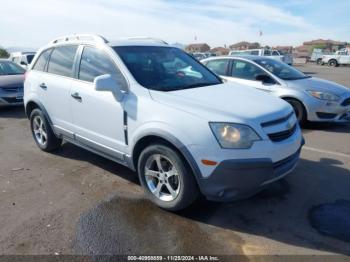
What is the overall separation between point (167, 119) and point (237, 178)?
891 millimetres

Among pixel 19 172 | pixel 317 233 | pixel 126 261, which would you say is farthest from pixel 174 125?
pixel 19 172

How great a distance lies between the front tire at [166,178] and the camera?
11.0 ft

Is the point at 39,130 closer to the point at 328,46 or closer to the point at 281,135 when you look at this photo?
the point at 281,135

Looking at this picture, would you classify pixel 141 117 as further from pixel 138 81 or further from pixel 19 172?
pixel 19 172

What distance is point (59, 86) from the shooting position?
15.7ft

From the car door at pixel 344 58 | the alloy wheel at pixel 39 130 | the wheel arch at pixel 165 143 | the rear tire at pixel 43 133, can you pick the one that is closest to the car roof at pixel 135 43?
the wheel arch at pixel 165 143

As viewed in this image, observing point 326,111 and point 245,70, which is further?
point 245,70

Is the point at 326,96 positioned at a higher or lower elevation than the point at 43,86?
lower

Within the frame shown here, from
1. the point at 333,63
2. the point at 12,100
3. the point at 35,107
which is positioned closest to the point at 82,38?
the point at 35,107

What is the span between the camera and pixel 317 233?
3244mm

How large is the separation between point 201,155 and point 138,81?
1.23m

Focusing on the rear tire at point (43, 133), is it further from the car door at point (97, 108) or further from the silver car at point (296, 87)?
the silver car at point (296, 87)

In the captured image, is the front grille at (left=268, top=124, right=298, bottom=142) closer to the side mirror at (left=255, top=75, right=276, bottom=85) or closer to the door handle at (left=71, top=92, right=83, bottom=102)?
the door handle at (left=71, top=92, right=83, bottom=102)

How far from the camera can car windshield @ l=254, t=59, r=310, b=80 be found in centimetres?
743
